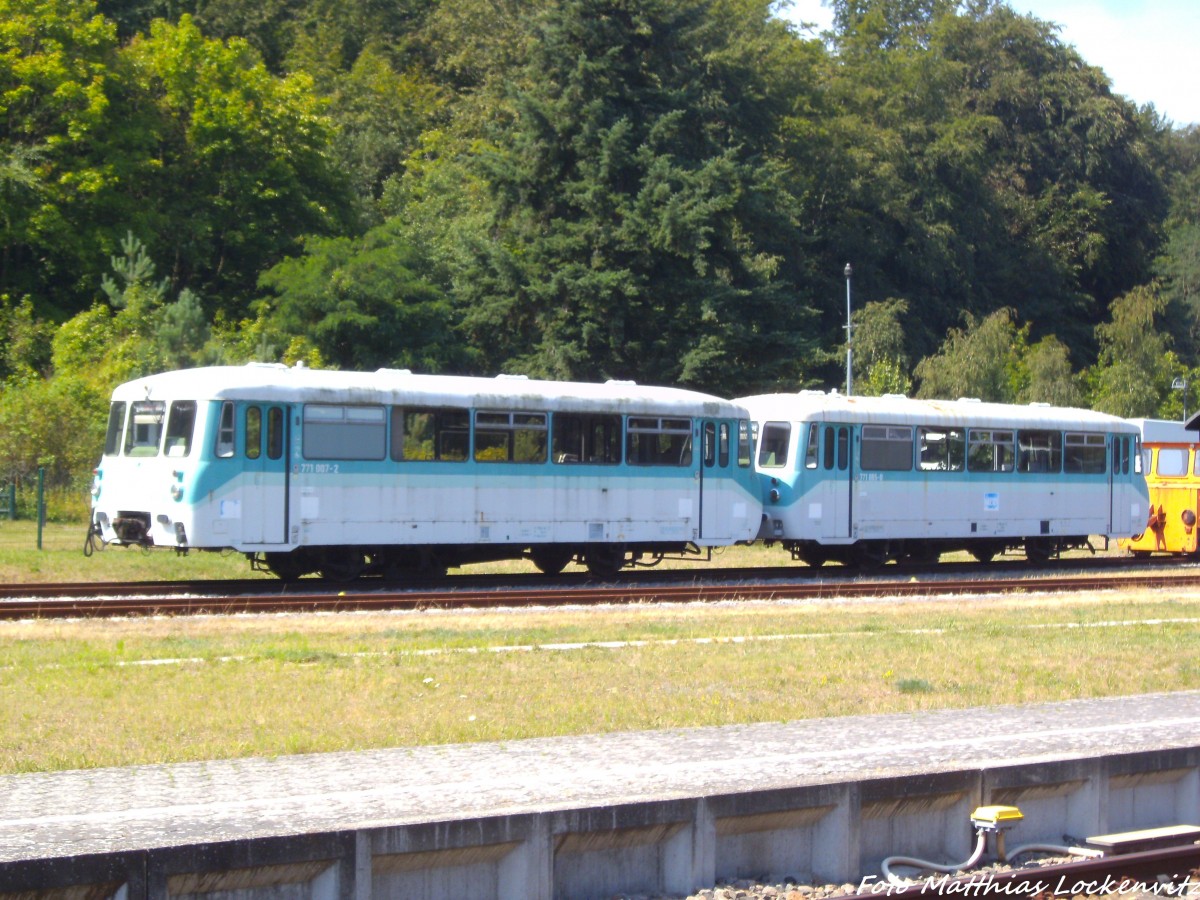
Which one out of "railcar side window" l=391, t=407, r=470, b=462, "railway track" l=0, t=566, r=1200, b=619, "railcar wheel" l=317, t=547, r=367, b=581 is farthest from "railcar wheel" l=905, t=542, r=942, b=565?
"railcar wheel" l=317, t=547, r=367, b=581

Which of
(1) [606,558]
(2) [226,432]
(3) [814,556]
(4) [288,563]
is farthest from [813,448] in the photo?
(2) [226,432]

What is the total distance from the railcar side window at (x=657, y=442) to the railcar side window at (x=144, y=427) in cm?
757

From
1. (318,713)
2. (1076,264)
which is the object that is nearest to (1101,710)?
(318,713)

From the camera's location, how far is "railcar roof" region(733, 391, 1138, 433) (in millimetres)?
27141

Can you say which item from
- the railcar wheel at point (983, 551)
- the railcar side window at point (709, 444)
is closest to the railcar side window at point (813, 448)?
the railcar side window at point (709, 444)

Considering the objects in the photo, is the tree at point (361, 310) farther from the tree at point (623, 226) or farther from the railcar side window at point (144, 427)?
the railcar side window at point (144, 427)

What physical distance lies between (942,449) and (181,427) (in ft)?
47.9

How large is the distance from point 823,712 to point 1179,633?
792 centimetres

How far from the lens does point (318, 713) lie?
1135 centimetres

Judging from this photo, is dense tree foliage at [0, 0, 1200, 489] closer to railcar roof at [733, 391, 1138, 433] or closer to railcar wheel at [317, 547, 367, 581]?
railcar wheel at [317, 547, 367, 581]

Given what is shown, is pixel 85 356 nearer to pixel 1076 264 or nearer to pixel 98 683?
pixel 98 683

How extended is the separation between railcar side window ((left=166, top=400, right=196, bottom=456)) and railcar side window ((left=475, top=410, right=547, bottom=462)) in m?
4.40

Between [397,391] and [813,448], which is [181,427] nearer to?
[397,391]

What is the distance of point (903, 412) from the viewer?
28.2 metres
